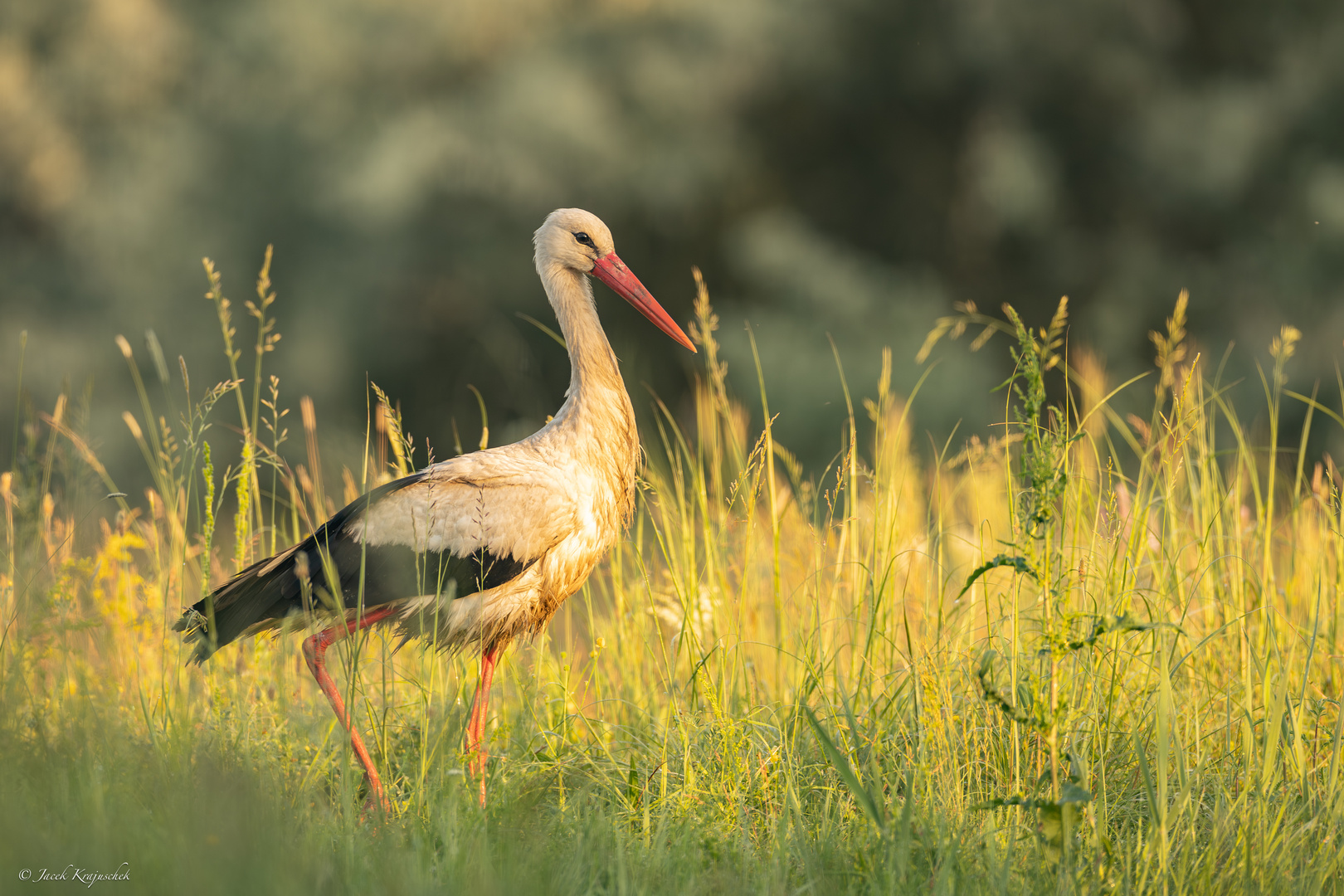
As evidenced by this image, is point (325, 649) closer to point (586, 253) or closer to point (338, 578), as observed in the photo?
point (338, 578)

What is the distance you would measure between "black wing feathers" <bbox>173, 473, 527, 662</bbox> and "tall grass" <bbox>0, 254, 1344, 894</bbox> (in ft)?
0.52

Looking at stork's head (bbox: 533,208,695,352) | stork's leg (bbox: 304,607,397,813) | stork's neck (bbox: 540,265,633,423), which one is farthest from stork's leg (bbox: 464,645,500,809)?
stork's head (bbox: 533,208,695,352)

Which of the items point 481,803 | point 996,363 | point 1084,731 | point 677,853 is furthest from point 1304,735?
point 996,363

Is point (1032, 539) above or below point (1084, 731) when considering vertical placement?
above

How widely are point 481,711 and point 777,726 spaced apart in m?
0.95

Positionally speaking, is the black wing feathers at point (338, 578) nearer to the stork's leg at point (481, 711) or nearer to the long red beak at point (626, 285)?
the stork's leg at point (481, 711)

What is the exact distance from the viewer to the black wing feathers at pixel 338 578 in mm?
3074

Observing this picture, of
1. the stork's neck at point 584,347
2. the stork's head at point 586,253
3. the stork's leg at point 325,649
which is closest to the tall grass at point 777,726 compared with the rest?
the stork's leg at point 325,649

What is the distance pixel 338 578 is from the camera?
3.04 metres

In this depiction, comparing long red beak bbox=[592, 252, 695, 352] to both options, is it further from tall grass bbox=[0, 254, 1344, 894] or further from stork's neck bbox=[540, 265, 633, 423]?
tall grass bbox=[0, 254, 1344, 894]

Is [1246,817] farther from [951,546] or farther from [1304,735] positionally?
[951,546]

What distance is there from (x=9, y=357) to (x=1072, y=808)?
10313mm

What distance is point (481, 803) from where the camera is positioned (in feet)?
8.47

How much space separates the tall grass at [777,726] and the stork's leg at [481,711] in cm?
8
